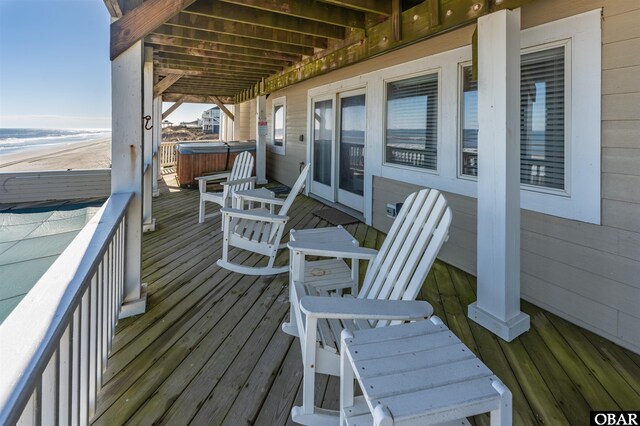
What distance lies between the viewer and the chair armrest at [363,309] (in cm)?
122

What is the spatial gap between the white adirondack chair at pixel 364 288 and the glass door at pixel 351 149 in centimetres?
287

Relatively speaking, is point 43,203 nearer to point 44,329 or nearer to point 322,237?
point 322,237

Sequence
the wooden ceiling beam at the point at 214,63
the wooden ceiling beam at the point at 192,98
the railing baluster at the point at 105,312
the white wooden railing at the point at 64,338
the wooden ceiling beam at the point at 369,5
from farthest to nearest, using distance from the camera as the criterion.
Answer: the wooden ceiling beam at the point at 192,98, the wooden ceiling beam at the point at 214,63, the wooden ceiling beam at the point at 369,5, the railing baluster at the point at 105,312, the white wooden railing at the point at 64,338

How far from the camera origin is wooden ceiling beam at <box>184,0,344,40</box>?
343cm

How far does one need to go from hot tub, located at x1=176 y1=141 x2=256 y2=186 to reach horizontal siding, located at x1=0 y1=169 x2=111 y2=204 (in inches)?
58.6

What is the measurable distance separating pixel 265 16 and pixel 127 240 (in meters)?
2.70

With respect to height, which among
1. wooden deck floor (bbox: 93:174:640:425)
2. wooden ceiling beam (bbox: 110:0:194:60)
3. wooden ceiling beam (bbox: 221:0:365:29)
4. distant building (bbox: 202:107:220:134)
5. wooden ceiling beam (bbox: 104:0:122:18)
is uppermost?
distant building (bbox: 202:107:220:134)

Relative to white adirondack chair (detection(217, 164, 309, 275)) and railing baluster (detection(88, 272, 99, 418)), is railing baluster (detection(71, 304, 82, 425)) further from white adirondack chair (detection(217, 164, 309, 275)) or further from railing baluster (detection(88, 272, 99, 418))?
white adirondack chair (detection(217, 164, 309, 275))

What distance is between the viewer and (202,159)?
26.2 feet

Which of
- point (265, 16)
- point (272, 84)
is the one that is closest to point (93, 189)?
point (272, 84)

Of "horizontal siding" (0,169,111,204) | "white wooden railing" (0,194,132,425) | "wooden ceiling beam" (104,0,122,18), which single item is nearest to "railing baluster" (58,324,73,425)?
"white wooden railing" (0,194,132,425)

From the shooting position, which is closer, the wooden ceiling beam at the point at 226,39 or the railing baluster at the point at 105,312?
the railing baluster at the point at 105,312

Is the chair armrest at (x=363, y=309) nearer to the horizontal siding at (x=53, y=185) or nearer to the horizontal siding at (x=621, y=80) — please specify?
the horizontal siding at (x=621, y=80)

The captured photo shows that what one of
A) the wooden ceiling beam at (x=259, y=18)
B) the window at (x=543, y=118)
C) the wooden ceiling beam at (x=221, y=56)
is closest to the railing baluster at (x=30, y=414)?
the window at (x=543, y=118)
